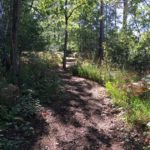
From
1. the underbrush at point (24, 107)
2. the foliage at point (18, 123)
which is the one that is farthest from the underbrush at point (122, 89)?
the foliage at point (18, 123)

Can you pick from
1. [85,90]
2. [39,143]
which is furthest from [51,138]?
[85,90]

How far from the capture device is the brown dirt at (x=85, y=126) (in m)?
5.24

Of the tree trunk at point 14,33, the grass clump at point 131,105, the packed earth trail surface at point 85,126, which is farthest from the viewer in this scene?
the tree trunk at point 14,33

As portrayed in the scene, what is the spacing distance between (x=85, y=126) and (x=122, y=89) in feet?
6.73

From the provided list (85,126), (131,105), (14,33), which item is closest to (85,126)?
(85,126)

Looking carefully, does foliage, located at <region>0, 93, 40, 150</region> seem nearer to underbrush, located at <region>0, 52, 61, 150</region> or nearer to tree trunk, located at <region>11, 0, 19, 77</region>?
underbrush, located at <region>0, 52, 61, 150</region>

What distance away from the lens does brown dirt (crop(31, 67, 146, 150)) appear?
5242mm

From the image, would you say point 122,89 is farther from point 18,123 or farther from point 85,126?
point 18,123

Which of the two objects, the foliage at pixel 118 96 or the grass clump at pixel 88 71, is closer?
the foliage at pixel 118 96

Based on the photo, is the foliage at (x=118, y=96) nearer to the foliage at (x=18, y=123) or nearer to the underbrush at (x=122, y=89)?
the underbrush at (x=122, y=89)

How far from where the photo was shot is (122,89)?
769 centimetres

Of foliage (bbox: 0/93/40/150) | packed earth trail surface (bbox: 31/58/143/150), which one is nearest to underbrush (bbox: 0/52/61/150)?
foliage (bbox: 0/93/40/150)

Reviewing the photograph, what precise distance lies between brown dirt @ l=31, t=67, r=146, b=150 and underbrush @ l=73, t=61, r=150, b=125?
0.21 m

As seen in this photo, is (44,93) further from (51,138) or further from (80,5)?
(80,5)
